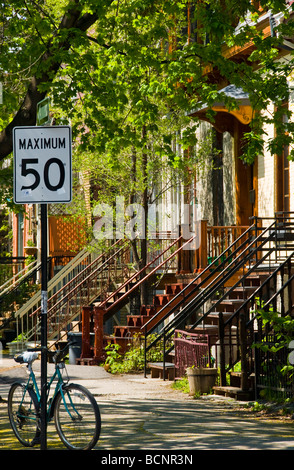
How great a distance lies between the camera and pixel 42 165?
294 inches

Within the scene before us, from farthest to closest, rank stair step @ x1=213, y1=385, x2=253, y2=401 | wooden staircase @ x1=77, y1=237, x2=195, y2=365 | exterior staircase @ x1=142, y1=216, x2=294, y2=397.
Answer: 1. wooden staircase @ x1=77, y1=237, x2=195, y2=365
2. exterior staircase @ x1=142, y1=216, x2=294, y2=397
3. stair step @ x1=213, y1=385, x2=253, y2=401

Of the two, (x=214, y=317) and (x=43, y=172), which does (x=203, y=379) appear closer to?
(x=214, y=317)

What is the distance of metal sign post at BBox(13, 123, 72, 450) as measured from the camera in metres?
7.39

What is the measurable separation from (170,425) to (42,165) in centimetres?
415

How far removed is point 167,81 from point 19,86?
358 cm

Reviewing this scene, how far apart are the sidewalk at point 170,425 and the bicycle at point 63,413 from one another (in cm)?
28

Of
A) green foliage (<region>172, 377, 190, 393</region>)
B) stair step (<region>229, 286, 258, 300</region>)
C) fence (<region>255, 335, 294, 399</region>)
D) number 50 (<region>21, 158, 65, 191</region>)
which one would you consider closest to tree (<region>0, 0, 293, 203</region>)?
fence (<region>255, 335, 294, 399</region>)

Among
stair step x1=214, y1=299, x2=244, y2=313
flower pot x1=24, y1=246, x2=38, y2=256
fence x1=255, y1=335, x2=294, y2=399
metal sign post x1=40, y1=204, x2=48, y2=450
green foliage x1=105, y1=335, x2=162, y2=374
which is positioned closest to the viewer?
metal sign post x1=40, y1=204, x2=48, y2=450

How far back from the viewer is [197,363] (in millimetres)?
14125

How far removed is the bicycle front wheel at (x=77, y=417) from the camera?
777 cm

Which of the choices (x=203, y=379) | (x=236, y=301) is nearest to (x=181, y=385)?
(x=203, y=379)

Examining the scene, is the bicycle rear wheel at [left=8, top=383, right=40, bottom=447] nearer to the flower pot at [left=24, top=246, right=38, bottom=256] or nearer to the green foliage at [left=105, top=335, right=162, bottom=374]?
the green foliage at [left=105, top=335, right=162, bottom=374]

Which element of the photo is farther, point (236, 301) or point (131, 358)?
point (131, 358)

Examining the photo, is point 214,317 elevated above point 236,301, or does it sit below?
below
